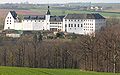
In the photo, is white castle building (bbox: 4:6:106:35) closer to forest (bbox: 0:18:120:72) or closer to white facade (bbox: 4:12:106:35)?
white facade (bbox: 4:12:106:35)

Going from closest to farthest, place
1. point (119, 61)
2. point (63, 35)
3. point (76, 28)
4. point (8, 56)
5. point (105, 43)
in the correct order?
point (119, 61), point (105, 43), point (8, 56), point (63, 35), point (76, 28)

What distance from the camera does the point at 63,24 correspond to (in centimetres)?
7856

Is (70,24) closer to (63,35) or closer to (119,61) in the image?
(63,35)

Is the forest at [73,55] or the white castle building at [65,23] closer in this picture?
the forest at [73,55]

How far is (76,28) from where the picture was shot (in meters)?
77.5

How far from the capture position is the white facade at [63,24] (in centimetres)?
7769

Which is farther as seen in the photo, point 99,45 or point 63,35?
point 63,35

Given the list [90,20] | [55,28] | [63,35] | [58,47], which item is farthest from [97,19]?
[58,47]

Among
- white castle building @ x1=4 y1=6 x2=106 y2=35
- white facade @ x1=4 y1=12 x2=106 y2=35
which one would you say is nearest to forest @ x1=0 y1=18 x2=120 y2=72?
white facade @ x1=4 y1=12 x2=106 y2=35

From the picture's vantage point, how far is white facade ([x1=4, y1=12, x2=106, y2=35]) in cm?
7769

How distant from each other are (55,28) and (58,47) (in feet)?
114

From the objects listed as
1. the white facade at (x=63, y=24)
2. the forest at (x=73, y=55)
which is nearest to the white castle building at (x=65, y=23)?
the white facade at (x=63, y=24)

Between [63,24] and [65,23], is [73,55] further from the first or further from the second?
[63,24]

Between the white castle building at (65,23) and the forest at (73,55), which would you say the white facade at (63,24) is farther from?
the forest at (73,55)
